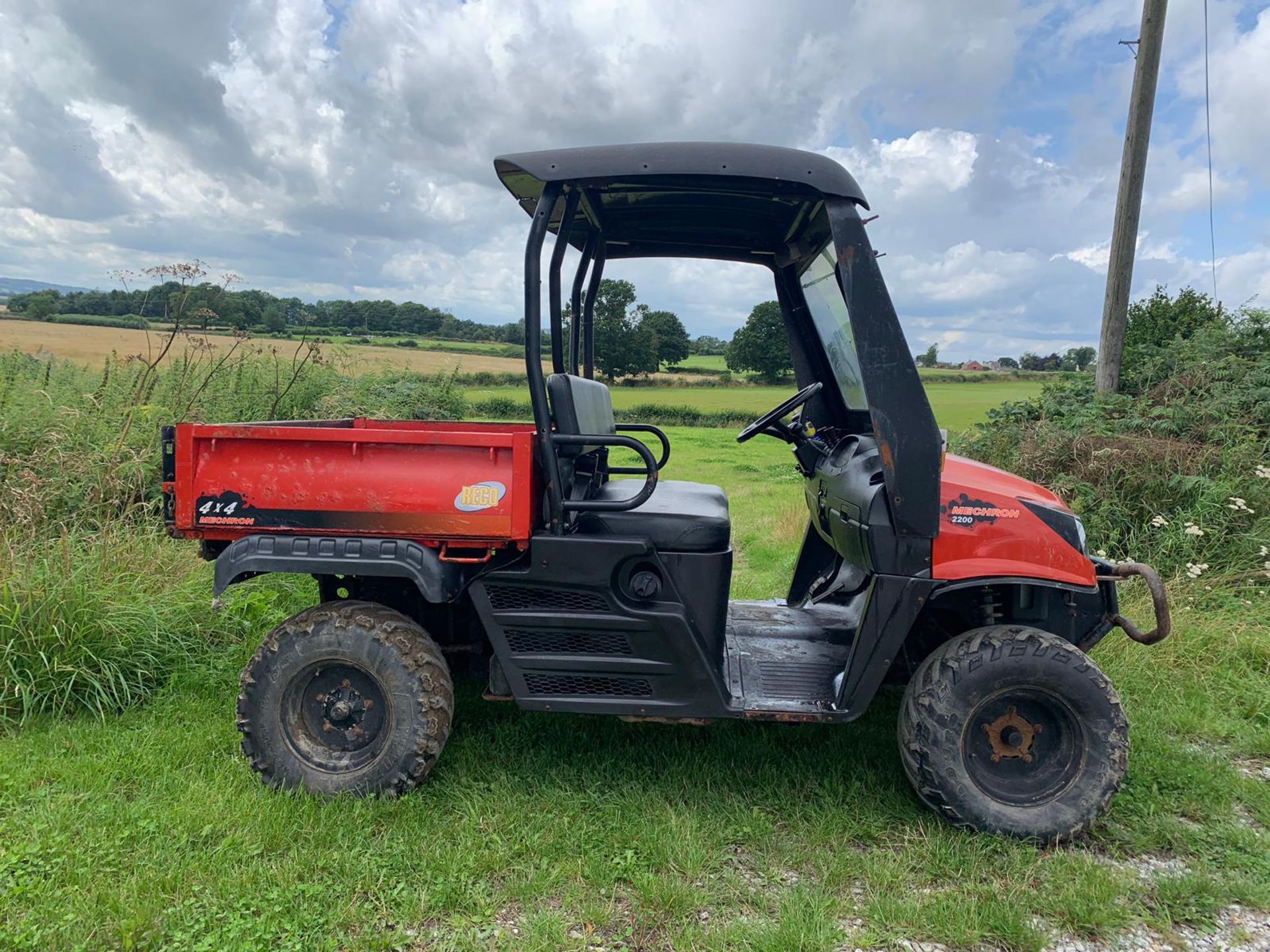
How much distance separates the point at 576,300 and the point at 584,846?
2.52 m

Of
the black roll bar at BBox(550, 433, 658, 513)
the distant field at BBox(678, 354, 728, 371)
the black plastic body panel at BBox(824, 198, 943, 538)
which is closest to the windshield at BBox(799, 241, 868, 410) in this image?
the black plastic body panel at BBox(824, 198, 943, 538)

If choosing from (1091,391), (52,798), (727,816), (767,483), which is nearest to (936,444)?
(727,816)

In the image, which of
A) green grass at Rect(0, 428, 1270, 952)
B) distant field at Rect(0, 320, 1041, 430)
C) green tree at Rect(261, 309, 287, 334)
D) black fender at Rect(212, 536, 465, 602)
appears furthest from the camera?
green tree at Rect(261, 309, 287, 334)

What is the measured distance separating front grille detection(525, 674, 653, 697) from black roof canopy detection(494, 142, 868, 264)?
1903mm

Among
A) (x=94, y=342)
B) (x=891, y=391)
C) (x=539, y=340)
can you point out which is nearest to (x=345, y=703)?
(x=539, y=340)

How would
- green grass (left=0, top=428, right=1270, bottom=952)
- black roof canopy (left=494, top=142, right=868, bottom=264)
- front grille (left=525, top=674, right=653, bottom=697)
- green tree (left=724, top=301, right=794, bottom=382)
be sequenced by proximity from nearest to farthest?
green grass (left=0, top=428, right=1270, bottom=952)
black roof canopy (left=494, top=142, right=868, bottom=264)
front grille (left=525, top=674, right=653, bottom=697)
green tree (left=724, top=301, right=794, bottom=382)

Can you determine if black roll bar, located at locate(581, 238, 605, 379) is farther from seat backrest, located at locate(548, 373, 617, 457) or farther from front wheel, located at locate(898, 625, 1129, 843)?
front wheel, located at locate(898, 625, 1129, 843)

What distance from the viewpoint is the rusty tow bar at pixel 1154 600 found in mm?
3105

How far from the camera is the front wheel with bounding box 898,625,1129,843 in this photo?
2.99 metres

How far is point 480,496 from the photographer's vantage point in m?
3.04

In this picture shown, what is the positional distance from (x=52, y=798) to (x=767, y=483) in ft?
36.9

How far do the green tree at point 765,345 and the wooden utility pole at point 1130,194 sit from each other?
511cm

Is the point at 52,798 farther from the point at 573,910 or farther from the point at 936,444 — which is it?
the point at 936,444

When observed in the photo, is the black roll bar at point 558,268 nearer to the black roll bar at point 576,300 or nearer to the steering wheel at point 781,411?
the black roll bar at point 576,300
